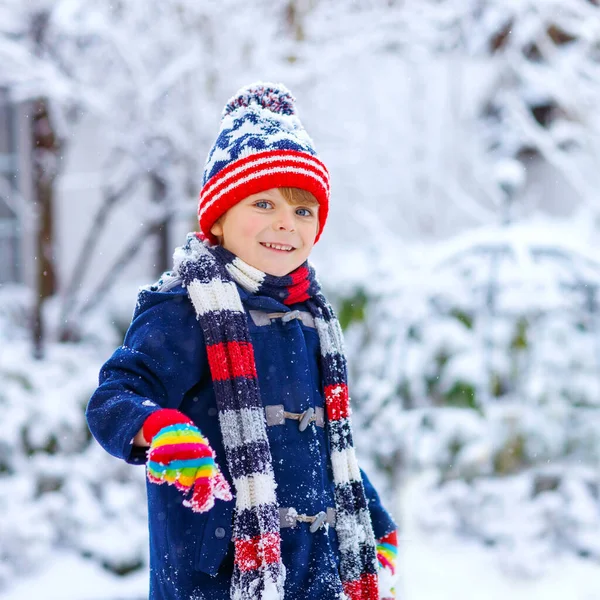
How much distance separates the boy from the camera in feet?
4.76

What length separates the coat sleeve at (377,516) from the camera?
5.95ft

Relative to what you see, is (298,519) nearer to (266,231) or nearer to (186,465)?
(186,465)

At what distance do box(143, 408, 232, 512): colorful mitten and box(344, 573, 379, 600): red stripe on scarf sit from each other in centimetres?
47

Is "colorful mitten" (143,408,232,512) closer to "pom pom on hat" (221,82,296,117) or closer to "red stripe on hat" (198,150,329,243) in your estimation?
"red stripe on hat" (198,150,329,243)

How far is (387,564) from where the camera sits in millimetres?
1777

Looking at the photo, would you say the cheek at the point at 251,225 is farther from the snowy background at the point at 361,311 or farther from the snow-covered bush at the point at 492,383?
the snow-covered bush at the point at 492,383

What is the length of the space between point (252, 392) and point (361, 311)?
10.8 ft

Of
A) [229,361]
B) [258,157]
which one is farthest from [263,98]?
[229,361]

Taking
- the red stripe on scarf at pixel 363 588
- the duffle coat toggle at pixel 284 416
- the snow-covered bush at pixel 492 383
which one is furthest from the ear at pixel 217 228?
the snow-covered bush at pixel 492 383

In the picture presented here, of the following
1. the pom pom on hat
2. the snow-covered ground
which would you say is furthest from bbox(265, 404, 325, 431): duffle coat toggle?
the snow-covered ground

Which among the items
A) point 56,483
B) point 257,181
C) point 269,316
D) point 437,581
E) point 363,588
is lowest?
point 437,581

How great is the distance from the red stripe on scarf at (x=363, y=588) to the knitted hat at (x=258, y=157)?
30.6 inches

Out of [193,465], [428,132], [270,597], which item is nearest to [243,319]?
[193,465]

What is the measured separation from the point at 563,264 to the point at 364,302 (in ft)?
3.81
